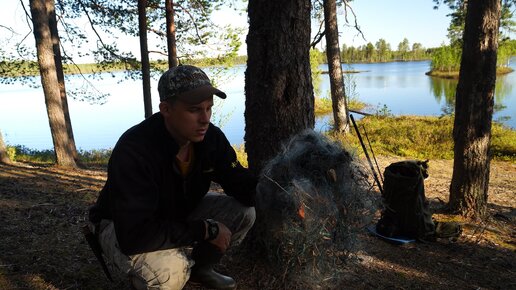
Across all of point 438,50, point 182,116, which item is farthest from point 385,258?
point 438,50

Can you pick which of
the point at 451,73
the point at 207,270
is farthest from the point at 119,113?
the point at 451,73

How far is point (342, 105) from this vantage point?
40.8ft

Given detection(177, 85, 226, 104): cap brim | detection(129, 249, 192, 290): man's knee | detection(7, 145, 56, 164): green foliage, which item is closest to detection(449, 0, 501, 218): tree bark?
detection(177, 85, 226, 104): cap brim

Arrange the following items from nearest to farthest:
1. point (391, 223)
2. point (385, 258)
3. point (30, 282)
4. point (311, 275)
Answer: point (311, 275) → point (30, 282) → point (385, 258) → point (391, 223)

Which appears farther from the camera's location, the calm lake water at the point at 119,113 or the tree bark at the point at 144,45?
the calm lake water at the point at 119,113

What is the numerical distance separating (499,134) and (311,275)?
43.9 feet

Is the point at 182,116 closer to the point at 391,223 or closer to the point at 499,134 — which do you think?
the point at 391,223

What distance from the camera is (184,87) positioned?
206cm

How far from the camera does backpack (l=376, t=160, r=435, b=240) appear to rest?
402 centimetres

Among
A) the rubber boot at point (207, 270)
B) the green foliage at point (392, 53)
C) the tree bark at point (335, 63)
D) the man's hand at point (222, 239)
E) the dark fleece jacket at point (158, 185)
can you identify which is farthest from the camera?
the green foliage at point (392, 53)

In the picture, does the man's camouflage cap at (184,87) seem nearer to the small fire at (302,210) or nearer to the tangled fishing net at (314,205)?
the tangled fishing net at (314,205)

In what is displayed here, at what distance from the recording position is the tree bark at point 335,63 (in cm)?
1212

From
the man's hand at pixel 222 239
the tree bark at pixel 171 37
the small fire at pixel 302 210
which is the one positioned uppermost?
the tree bark at pixel 171 37

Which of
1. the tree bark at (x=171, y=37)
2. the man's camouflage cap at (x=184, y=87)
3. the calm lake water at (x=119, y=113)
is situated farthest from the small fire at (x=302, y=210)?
the calm lake water at (x=119, y=113)
